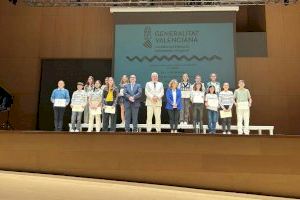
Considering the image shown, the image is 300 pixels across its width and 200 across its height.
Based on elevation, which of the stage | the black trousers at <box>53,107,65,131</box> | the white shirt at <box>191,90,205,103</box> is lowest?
the stage

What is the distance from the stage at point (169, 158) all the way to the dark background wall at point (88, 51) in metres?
5.77

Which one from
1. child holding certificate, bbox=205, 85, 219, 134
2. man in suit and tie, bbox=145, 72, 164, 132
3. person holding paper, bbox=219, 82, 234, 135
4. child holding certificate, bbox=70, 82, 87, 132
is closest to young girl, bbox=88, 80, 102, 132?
child holding certificate, bbox=70, 82, 87, 132

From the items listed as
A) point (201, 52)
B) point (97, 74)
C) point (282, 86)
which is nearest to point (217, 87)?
point (201, 52)

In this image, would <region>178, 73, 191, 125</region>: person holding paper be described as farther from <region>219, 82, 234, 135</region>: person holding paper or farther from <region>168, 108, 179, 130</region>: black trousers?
<region>168, 108, 179, 130</region>: black trousers

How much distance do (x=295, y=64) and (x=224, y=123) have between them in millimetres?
5075

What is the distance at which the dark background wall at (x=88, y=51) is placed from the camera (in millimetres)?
10781

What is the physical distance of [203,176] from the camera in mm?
5055

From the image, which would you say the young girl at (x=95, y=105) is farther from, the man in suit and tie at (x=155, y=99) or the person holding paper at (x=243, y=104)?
the person holding paper at (x=243, y=104)

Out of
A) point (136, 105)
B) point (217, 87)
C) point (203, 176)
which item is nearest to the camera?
point (203, 176)

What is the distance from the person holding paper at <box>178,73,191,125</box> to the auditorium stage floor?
315cm

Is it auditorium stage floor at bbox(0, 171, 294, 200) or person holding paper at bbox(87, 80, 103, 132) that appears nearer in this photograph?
auditorium stage floor at bbox(0, 171, 294, 200)

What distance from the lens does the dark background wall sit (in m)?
10.8

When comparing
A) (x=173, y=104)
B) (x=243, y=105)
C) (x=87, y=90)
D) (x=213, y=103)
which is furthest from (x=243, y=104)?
(x=87, y=90)

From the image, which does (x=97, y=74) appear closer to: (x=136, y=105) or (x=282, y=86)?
(x=136, y=105)
